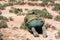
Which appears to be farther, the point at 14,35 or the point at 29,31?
the point at 29,31

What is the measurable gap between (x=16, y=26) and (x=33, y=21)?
166cm

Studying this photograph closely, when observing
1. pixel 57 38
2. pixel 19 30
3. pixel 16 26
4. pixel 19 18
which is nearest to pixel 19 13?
pixel 19 18

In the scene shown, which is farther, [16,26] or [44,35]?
[16,26]

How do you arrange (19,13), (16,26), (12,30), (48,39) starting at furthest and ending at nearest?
(19,13)
(16,26)
(12,30)
(48,39)

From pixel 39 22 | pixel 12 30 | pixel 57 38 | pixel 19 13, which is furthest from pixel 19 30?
pixel 19 13

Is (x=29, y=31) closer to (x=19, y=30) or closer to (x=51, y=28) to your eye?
(x=19, y=30)

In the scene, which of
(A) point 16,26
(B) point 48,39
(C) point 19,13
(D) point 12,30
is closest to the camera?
(B) point 48,39

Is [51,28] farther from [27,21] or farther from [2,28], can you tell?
[2,28]

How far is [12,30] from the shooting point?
1113 centimetres

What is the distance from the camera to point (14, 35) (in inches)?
410

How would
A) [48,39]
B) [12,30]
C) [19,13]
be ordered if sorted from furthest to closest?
[19,13], [12,30], [48,39]

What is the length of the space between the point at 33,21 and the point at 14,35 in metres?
1.06

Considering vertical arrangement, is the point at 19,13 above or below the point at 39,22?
below

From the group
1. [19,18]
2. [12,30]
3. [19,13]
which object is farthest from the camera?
[19,13]
